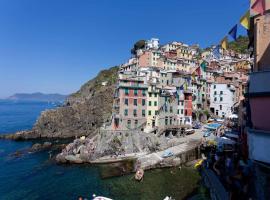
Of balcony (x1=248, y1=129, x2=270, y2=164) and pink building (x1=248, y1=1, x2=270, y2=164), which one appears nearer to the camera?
balcony (x1=248, y1=129, x2=270, y2=164)

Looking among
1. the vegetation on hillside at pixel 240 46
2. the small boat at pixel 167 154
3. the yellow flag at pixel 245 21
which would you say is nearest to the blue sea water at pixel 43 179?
the small boat at pixel 167 154

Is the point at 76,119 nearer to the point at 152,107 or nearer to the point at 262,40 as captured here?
the point at 152,107

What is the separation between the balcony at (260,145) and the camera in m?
13.7

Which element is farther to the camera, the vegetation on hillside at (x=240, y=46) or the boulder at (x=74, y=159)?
the vegetation on hillside at (x=240, y=46)

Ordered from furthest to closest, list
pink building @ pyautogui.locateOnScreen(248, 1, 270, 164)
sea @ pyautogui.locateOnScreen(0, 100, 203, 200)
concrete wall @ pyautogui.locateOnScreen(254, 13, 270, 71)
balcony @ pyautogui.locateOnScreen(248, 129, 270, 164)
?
sea @ pyautogui.locateOnScreen(0, 100, 203, 200) → concrete wall @ pyautogui.locateOnScreen(254, 13, 270, 71) → pink building @ pyautogui.locateOnScreen(248, 1, 270, 164) → balcony @ pyautogui.locateOnScreen(248, 129, 270, 164)

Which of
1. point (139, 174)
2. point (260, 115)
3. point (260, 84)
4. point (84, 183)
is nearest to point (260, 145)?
point (260, 115)

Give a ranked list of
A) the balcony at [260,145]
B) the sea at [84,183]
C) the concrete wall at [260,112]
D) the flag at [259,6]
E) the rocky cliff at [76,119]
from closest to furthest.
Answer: the balcony at [260,145] < the concrete wall at [260,112] < the flag at [259,6] < the sea at [84,183] < the rocky cliff at [76,119]

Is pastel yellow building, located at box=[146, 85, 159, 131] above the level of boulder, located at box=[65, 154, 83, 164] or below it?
above

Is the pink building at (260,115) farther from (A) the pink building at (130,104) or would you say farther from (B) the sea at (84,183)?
(A) the pink building at (130,104)

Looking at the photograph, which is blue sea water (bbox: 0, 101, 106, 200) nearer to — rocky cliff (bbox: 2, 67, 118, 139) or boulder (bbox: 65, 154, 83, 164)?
boulder (bbox: 65, 154, 83, 164)

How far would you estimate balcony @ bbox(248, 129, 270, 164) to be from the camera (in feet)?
45.0

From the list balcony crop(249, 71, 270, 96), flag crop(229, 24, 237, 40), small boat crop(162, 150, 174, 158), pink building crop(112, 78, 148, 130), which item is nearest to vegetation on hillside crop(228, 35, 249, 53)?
pink building crop(112, 78, 148, 130)

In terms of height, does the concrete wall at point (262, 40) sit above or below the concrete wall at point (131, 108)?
above

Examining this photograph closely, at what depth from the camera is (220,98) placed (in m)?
71.4
